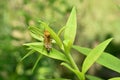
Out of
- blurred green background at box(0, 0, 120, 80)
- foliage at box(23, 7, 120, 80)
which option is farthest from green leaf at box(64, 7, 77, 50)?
blurred green background at box(0, 0, 120, 80)

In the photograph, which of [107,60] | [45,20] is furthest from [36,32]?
[45,20]

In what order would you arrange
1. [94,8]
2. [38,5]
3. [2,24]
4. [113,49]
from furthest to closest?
[113,49] → [94,8] → [2,24] → [38,5]

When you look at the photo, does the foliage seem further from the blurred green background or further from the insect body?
the blurred green background

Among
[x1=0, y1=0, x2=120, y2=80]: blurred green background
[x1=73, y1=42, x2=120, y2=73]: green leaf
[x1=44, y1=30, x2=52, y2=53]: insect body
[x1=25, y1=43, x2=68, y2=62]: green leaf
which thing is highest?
[x1=44, y1=30, x2=52, y2=53]: insect body

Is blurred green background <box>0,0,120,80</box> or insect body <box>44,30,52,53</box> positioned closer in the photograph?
insect body <box>44,30,52,53</box>

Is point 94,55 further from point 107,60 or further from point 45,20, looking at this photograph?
point 45,20

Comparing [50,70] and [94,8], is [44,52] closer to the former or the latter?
[50,70]

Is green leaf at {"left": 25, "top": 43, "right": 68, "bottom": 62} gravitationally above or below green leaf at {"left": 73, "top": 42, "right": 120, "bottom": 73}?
above

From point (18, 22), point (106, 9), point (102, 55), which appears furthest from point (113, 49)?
point (102, 55)
